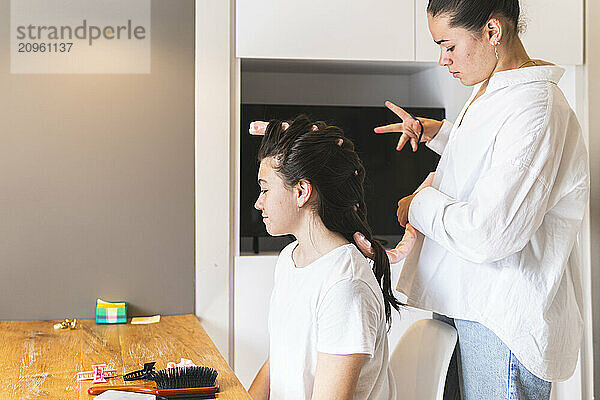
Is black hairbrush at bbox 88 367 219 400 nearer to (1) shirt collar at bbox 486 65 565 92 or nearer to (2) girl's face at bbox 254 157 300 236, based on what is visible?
(2) girl's face at bbox 254 157 300 236

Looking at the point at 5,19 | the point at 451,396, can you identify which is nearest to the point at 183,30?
the point at 5,19

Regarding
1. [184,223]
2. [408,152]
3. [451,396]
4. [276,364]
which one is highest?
[408,152]

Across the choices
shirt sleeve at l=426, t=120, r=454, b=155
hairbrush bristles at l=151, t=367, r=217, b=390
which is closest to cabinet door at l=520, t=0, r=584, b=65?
shirt sleeve at l=426, t=120, r=454, b=155

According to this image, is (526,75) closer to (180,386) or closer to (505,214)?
(505,214)

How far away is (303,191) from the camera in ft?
4.56

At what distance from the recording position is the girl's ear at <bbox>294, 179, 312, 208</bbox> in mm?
1385

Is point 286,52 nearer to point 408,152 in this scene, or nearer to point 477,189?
point 408,152

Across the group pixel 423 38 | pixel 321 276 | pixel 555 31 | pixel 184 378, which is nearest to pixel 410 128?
pixel 321 276

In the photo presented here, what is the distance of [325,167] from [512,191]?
368 mm

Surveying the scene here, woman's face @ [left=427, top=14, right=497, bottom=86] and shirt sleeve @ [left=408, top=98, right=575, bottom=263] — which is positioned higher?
woman's face @ [left=427, top=14, right=497, bottom=86]

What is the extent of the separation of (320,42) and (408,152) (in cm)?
54

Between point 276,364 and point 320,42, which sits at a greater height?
point 320,42

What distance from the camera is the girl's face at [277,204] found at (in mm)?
1407

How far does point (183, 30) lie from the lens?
214 cm
